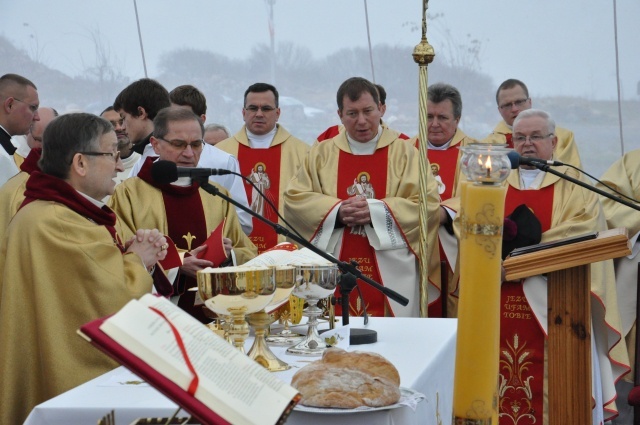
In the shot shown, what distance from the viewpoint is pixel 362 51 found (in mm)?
9500

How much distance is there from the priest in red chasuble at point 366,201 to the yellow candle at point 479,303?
3763 millimetres

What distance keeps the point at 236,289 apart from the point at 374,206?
10.9ft

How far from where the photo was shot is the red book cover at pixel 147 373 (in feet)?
5.38

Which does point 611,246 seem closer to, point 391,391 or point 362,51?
point 391,391

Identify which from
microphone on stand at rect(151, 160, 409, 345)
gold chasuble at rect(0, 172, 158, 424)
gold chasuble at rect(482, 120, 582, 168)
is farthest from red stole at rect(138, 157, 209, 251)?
gold chasuble at rect(482, 120, 582, 168)

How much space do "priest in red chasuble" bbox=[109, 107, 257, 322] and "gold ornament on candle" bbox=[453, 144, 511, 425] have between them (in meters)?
2.64

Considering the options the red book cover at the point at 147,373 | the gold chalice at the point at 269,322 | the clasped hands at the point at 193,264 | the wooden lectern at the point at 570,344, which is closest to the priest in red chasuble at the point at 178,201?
the clasped hands at the point at 193,264

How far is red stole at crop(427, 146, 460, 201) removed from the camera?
6754mm

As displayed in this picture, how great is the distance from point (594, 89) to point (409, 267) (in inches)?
150

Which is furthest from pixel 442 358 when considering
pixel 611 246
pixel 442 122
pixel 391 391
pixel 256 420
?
pixel 442 122

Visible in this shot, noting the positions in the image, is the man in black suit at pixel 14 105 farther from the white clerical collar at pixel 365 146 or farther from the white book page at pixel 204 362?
the white book page at pixel 204 362

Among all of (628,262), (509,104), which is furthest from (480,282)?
(509,104)

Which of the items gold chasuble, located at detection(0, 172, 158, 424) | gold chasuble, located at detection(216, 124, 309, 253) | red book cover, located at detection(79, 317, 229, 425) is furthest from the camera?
gold chasuble, located at detection(216, 124, 309, 253)

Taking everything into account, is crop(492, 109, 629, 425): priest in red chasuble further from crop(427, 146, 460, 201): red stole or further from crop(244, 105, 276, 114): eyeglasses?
crop(244, 105, 276, 114): eyeglasses
